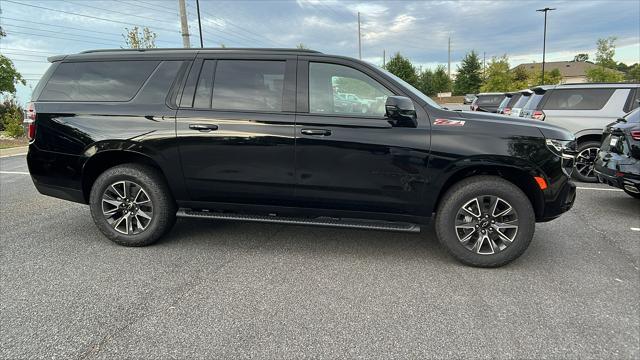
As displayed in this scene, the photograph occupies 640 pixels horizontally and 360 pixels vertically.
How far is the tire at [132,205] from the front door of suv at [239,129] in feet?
1.14

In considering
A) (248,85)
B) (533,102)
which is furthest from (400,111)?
(533,102)

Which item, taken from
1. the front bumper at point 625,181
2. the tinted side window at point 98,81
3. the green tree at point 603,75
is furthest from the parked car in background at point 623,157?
the green tree at point 603,75

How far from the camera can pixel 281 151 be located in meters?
3.69

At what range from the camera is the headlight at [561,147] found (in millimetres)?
3516

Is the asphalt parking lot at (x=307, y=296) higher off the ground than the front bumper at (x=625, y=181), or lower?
lower

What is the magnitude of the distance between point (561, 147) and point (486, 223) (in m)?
0.93

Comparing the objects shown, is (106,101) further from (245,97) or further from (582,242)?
(582,242)

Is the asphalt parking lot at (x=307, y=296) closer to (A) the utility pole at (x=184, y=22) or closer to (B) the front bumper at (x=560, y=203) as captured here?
(B) the front bumper at (x=560, y=203)

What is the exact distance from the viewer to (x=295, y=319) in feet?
9.14

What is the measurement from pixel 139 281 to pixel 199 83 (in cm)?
190

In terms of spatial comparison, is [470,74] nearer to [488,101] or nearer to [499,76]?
[499,76]

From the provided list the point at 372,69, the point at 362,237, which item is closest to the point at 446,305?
the point at 362,237

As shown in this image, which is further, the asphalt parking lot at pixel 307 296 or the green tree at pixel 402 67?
the green tree at pixel 402 67

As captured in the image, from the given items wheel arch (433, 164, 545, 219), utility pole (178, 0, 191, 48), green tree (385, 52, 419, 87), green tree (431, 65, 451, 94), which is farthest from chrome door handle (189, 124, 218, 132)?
green tree (431, 65, 451, 94)
